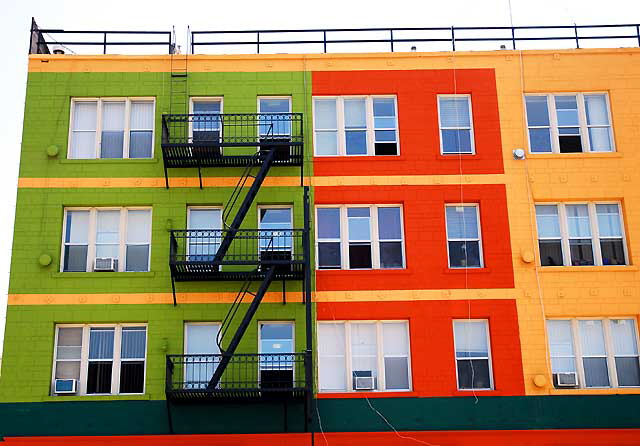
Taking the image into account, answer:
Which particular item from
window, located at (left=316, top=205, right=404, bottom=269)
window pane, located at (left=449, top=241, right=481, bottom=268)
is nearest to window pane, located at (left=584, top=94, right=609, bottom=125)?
Result: window pane, located at (left=449, top=241, right=481, bottom=268)

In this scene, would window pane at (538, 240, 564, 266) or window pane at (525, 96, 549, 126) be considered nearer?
window pane at (538, 240, 564, 266)

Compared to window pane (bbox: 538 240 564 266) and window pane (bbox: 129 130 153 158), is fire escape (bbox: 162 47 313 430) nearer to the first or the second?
window pane (bbox: 129 130 153 158)

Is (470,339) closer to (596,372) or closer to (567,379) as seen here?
(567,379)

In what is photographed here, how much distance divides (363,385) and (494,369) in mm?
3545

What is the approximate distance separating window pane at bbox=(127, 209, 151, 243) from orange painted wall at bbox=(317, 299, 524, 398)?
206 inches

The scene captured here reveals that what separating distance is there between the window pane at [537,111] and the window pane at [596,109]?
1230 mm

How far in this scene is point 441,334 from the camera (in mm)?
23531

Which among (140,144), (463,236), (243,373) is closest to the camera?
(243,373)

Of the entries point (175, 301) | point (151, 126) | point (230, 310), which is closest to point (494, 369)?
point (230, 310)

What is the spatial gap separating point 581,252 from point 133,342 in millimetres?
12629

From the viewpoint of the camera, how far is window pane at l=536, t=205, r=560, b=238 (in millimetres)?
24641

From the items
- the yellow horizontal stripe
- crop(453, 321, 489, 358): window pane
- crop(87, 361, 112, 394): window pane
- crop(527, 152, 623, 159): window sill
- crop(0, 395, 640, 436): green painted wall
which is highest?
crop(527, 152, 623, 159): window sill

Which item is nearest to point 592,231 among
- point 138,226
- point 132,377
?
point 138,226

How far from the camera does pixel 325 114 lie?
1008 inches
